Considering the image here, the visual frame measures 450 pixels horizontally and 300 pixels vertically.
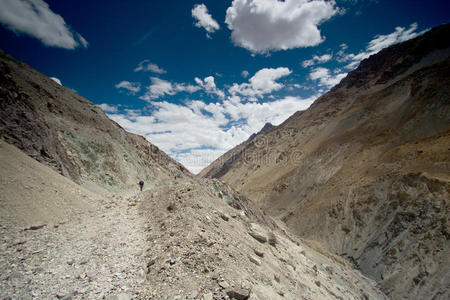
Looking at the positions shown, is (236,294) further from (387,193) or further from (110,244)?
(387,193)

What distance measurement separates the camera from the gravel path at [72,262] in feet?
13.1

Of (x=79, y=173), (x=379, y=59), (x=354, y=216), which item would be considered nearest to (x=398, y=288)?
(x=354, y=216)

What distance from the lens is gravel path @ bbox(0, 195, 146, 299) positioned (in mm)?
3990

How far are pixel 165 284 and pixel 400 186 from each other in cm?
3336

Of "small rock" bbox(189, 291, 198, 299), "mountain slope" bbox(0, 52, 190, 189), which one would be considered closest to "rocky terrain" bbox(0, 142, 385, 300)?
"small rock" bbox(189, 291, 198, 299)

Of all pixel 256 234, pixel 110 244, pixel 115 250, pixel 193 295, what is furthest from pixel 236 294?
pixel 256 234

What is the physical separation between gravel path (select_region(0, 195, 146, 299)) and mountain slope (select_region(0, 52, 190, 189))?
9.19 m

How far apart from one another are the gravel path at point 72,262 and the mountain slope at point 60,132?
9.19 metres

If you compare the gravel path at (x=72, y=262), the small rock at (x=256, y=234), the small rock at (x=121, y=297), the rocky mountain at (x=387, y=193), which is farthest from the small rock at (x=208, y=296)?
the rocky mountain at (x=387, y=193)

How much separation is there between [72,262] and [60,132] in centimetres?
1848

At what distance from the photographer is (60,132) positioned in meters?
18.5

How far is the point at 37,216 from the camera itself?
7.19 metres

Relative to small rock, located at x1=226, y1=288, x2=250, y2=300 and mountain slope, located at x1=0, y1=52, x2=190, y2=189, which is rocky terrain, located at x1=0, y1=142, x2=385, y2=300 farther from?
mountain slope, located at x1=0, y1=52, x2=190, y2=189

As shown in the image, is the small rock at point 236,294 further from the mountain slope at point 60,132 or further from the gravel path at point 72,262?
the mountain slope at point 60,132
